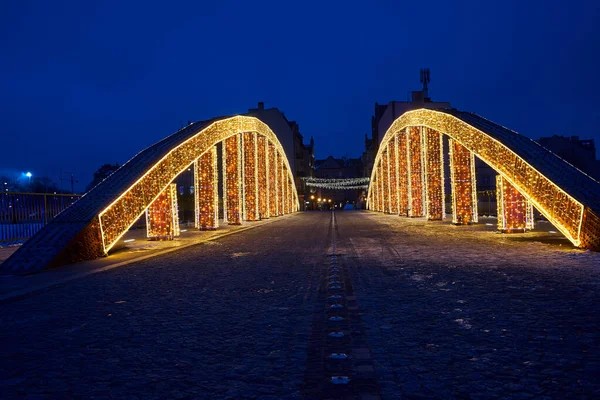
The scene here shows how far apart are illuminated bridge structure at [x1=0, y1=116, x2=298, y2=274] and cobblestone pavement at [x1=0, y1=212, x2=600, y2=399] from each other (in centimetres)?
294

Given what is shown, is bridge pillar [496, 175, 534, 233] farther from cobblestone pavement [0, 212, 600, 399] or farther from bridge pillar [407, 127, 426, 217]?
bridge pillar [407, 127, 426, 217]

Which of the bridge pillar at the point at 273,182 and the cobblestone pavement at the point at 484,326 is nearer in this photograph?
the cobblestone pavement at the point at 484,326

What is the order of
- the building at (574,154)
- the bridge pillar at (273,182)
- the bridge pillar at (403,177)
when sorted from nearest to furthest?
the bridge pillar at (403,177)
the bridge pillar at (273,182)
the building at (574,154)

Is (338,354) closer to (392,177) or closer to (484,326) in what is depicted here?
(484,326)

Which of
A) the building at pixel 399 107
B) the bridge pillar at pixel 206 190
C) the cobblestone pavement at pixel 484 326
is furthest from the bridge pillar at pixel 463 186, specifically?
the building at pixel 399 107

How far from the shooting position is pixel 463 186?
79.5 feet

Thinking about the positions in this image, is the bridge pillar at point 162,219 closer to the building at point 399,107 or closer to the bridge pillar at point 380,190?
the bridge pillar at point 380,190

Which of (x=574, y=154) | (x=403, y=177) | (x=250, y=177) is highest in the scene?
(x=574, y=154)

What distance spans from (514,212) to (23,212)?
17.4 m

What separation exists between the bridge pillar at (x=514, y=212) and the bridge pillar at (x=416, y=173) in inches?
619

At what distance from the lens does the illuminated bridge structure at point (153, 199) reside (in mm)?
12172

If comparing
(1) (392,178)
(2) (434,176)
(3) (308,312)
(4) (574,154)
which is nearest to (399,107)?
(4) (574,154)

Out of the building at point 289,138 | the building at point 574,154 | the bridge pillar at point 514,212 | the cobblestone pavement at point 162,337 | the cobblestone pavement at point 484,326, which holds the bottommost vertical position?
the cobblestone pavement at point 484,326

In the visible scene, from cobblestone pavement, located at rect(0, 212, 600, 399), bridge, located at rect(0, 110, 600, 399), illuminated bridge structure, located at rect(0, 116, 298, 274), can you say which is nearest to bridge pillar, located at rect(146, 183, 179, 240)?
illuminated bridge structure, located at rect(0, 116, 298, 274)
